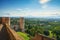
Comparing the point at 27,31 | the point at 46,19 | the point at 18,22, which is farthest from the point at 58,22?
the point at 18,22

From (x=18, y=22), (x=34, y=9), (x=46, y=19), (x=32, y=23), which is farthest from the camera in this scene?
(x=18, y=22)

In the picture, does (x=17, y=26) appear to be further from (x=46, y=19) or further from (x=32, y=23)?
(x=46, y=19)

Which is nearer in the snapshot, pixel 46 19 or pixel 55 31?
pixel 46 19

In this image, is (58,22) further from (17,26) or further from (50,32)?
(17,26)

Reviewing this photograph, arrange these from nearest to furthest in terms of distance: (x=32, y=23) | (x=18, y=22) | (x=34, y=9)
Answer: (x=34, y=9) < (x=32, y=23) < (x=18, y=22)

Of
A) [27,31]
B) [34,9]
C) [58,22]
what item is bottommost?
[27,31]

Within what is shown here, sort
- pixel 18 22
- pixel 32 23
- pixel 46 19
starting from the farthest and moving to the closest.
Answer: pixel 18 22
pixel 32 23
pixel 46 19

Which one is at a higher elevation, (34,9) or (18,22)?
(34,9)

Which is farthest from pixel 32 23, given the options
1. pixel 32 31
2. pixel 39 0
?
pixel 39 0

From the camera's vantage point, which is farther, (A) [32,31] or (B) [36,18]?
(A) [32,31]
